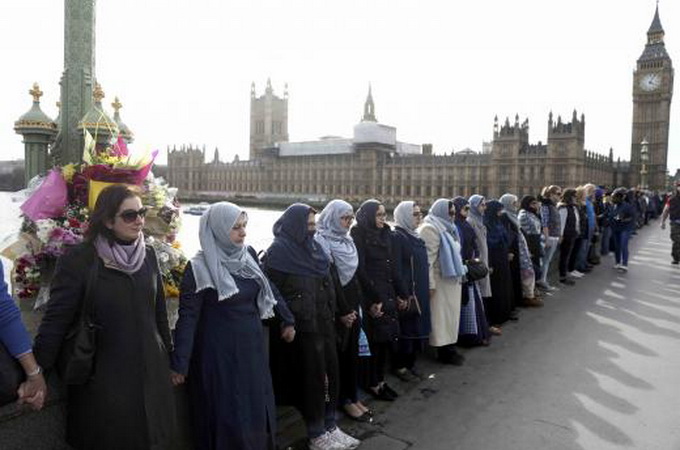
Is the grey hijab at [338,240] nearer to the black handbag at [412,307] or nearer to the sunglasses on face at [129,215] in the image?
the black handbag at [412,307]

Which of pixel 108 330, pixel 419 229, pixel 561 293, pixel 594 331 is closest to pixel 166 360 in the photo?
pixel 108 330

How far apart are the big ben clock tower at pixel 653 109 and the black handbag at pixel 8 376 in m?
66.2

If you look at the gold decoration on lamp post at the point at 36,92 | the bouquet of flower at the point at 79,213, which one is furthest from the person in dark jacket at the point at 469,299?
the gold decoration on lamp post at the point at 36,92

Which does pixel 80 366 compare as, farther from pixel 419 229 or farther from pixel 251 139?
pixel 251 139

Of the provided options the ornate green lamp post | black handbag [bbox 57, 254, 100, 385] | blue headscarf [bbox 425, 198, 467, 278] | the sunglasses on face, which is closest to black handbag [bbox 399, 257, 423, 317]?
blue headscarf [bbox 425, 198, 467, 278]

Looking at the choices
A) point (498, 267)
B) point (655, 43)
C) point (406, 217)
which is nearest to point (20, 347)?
point (406, 217)

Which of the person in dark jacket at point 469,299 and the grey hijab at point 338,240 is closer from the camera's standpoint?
the grey hijab at point 338,240

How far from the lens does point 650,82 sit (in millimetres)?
59344

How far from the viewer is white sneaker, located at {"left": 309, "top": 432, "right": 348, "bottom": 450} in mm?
2883

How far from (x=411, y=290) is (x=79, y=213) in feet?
7.65

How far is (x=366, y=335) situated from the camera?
11.5 ft

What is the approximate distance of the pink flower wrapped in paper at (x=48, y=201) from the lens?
3193 mm

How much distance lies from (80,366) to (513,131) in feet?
196

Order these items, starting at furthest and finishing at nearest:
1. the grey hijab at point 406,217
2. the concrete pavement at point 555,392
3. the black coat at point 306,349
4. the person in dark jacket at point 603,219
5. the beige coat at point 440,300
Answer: the person in dark jacket at point 603,219, the beige coat at point 440,300, the grey hijab at point 406,217, the concrete pavement at point 555,392, the black coat at point 306,349
